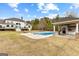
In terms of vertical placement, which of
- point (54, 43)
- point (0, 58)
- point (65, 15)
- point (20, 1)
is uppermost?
point (20, 1)

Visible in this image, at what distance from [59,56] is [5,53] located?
777 millimetres

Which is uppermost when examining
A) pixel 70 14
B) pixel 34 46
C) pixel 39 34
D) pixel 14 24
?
pixel 70 14

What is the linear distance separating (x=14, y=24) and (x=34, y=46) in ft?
1.44

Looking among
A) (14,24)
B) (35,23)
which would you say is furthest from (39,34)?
(14,24)

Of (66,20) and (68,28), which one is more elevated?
(66,20)

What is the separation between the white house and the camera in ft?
9.12

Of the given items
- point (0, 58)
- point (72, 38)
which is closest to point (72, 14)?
point (72, 38)

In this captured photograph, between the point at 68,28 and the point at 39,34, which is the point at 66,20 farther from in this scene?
the point at 39,34

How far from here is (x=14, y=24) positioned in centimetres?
283

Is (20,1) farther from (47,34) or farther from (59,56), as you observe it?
(59,56)

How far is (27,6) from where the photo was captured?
109 inches

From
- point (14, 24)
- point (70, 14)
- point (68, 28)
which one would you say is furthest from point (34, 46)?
point (70, 14)

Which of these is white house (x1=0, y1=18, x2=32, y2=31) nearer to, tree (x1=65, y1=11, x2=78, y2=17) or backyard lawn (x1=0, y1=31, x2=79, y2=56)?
backyard lawn (x1=0, y1=31, x2=79, y2=56)

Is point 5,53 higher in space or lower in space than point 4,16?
lower
